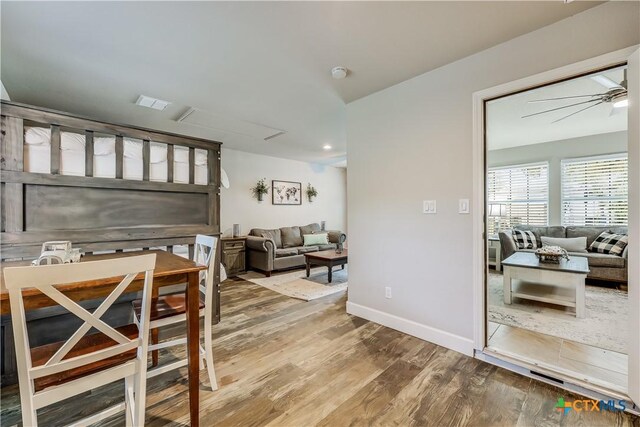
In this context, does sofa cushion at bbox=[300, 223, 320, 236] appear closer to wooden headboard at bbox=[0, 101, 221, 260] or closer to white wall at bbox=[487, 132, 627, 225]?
wooden headboard at bbox=[0, 101, 221, 260]

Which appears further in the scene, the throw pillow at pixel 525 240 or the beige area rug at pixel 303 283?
the throw pillow at pixel 525 240

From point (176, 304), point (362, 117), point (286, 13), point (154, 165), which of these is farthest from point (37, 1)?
point (362, 117)

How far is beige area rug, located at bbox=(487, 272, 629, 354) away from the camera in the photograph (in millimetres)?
2430

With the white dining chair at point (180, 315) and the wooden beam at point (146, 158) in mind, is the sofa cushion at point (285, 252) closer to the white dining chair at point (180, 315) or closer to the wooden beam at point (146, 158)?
the wooden beam at point (146, 158)

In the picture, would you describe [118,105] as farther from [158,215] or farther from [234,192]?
[234,192]

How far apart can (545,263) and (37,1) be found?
5.16 m

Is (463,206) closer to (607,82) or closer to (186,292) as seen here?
(607,82)


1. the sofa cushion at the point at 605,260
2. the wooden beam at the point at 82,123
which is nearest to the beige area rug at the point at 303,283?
the wooden beam at the point at 82,123

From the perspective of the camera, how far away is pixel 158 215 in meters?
2.59

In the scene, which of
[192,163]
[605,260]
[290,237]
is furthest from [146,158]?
[605,260]

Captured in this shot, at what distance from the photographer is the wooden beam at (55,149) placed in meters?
2.08

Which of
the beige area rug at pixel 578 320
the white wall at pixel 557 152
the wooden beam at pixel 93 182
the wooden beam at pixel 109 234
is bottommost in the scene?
the beige area rug at pixel 578 320

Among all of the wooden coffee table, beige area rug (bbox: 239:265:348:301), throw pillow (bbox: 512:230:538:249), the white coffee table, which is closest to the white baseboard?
beige area rug (bbox: 239:265:348:301)

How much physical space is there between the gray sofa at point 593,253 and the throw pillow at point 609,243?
0.08 m
